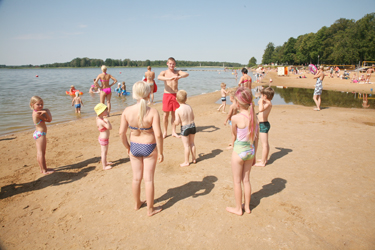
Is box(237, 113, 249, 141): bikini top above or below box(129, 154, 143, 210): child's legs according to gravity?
above

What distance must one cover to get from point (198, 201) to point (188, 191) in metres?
0.40

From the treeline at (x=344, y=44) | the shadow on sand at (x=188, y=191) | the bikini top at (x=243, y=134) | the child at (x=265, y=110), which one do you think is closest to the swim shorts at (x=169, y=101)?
the child at (x=265, y=110)

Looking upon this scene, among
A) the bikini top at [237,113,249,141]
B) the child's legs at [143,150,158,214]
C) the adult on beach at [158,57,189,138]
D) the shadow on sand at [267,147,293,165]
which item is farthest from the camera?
the adult on beach at [158,57,189,138]

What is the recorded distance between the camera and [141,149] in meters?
3.13

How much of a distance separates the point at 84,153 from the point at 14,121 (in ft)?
25.4

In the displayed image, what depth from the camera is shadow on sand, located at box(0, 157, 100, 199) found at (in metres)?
4.46

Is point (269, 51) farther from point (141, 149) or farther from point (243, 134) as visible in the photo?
point (141, 149)

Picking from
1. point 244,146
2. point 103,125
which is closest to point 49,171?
A: point 103,125

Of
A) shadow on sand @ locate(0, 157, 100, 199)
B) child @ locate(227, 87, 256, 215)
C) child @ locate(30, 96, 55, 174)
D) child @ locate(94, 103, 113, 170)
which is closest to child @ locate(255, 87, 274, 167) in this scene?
child @ locate(227, 87, 256, 215)

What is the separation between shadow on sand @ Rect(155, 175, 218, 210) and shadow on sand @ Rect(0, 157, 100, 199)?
2.26m

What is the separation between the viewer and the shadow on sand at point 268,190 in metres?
3.75

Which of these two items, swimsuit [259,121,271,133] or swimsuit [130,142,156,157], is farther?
swimsuit [259,121,271,133]

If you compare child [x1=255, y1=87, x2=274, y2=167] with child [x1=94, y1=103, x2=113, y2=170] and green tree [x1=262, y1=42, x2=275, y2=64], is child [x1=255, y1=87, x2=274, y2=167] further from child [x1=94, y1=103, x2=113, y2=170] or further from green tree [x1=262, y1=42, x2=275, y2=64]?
green tree [x1=262, y1=42, x2=275, y2=64]

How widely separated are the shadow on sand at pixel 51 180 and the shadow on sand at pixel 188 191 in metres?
2.26
